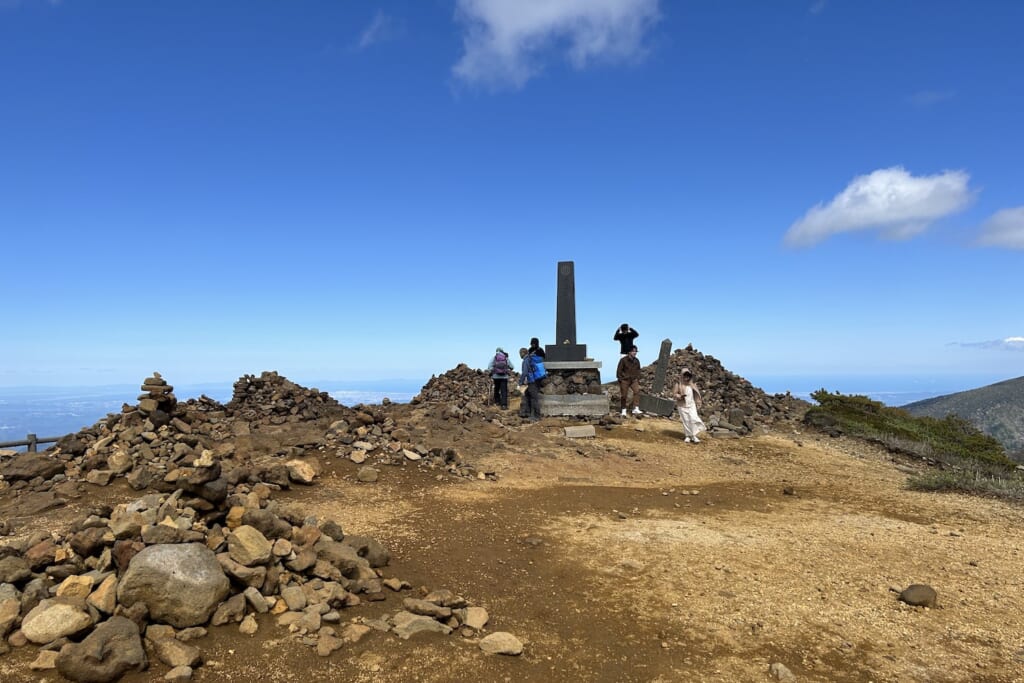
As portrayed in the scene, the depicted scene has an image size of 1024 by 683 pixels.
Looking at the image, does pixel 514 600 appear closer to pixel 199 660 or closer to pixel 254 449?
pixel 199 660

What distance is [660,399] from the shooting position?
62.2 ft

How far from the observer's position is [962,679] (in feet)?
14.0

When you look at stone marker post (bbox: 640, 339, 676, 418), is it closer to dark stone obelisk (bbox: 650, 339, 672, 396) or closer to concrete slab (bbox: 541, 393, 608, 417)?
dark stone obelisk (bbox: 650, 339, 672, 396)

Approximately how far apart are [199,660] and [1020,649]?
6572mm

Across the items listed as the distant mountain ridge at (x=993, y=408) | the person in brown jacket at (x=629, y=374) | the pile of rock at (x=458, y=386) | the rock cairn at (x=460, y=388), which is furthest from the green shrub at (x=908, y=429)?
the distant mountain ridge at (x=993, y=408)

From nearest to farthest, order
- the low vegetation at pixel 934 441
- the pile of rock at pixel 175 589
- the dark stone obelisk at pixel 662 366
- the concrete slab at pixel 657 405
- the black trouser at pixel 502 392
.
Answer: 1. the pile of rock at pixel 175 589
2. the low vegetation at pixel 934 441
3. the concrete slab at pixel 657 405
4. the black trouser at pixel 502 392
5. the dark stone obelisk at pixel 662 366

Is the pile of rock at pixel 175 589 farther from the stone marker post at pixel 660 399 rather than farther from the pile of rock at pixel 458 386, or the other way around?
the pile of rock at pixel 458 386

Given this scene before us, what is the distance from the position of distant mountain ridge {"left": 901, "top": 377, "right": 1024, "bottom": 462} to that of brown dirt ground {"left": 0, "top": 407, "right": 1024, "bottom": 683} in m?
32.0

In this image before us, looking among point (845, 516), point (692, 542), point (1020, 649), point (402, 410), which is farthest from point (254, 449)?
point (1020, 649)

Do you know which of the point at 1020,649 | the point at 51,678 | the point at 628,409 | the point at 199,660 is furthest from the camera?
the point at 628,409

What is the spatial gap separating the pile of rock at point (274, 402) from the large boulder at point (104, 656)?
34.1ft

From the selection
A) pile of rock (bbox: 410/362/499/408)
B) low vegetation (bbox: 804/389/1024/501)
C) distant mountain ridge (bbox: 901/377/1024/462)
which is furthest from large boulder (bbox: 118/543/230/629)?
distant mountain ridge (bbox: 901/377/1024/462)

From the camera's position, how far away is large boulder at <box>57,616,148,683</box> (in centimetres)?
373

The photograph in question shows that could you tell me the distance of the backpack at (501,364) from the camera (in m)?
18.3
